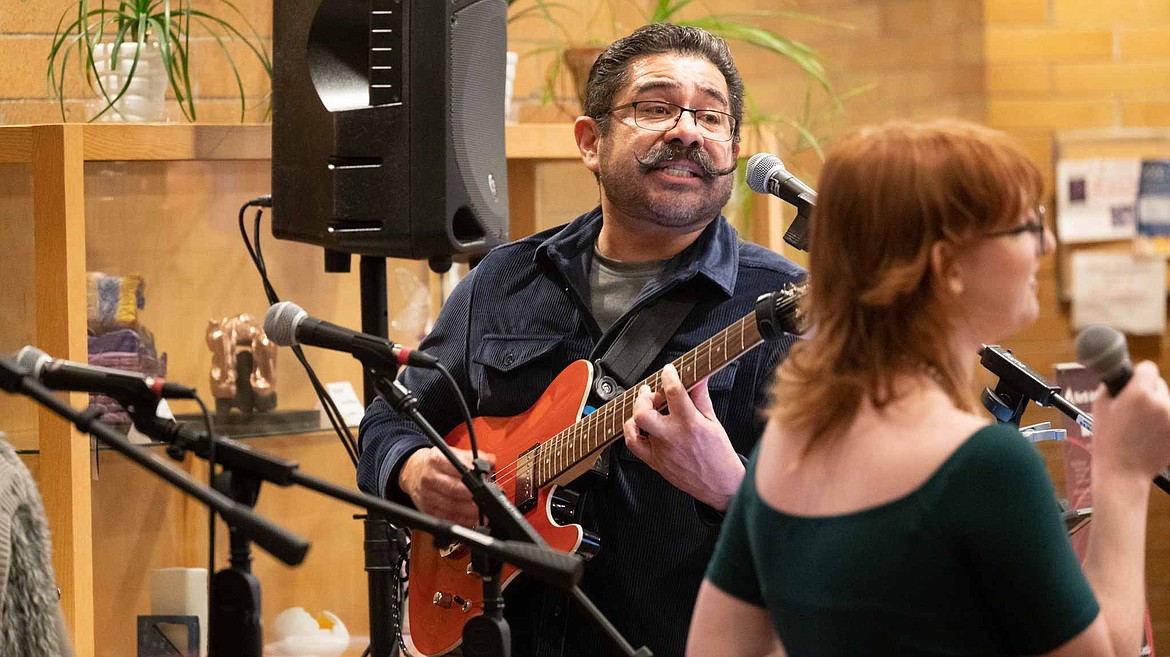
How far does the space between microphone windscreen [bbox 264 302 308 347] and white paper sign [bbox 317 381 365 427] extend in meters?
1.45

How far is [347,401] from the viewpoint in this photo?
3.18m

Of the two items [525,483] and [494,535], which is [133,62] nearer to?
[525,483]

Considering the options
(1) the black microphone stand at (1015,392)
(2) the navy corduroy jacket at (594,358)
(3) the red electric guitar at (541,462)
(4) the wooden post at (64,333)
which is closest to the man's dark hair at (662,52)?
(2) the navy corduroy jacket at (594,358)

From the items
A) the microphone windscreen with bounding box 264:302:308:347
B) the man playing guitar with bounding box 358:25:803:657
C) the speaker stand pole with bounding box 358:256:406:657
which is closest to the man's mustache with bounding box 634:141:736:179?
the man playing guitar with bounding box 358:25:803:657

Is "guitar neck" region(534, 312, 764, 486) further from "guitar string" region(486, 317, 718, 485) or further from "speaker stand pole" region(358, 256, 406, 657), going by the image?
"speaker stand pole" region(358, 256, 406, 657)

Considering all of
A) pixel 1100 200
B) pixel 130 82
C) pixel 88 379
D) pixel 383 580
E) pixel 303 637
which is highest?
pixel 130 82

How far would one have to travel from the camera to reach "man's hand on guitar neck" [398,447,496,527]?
2.08 m

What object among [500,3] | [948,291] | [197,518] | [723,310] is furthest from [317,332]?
[197,518]

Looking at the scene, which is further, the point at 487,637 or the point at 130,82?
the point at 130,82

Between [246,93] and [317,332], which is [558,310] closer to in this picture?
[317,332]

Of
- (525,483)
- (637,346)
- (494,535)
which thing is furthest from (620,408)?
(494,535)

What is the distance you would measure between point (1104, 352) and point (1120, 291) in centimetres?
306

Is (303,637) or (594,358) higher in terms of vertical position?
(594,358)

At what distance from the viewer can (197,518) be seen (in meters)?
3.02
